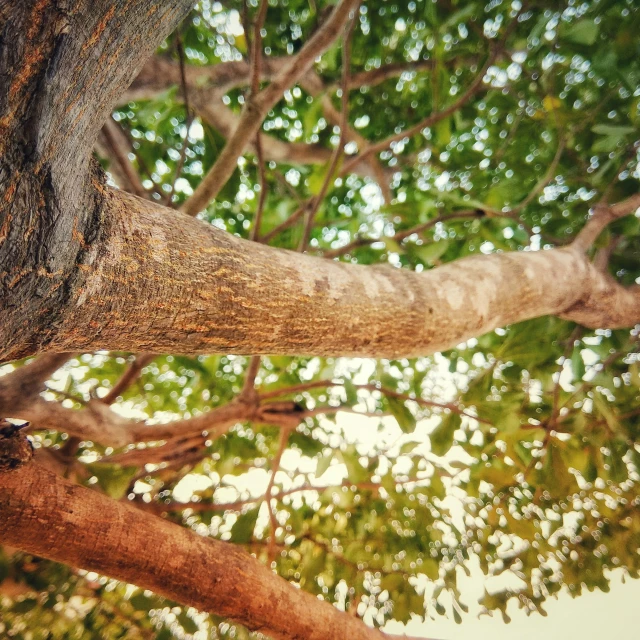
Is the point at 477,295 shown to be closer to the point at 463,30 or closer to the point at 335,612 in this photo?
the point at 335,612

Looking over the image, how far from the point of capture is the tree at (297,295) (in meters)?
0.46

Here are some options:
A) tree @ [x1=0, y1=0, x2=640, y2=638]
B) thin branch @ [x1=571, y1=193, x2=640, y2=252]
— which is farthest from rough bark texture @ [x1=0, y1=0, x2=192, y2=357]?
thin branch @ [x1=571, y1=193, x2=640, y2=252]

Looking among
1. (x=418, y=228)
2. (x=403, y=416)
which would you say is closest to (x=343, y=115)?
(x=418, y=228)

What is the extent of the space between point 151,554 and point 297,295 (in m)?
0.76

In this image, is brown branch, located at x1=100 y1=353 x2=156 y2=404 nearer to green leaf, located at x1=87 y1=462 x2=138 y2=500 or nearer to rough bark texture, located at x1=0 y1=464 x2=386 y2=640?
green leaf, located at x1=87 y1=462 x2=138 y2=500

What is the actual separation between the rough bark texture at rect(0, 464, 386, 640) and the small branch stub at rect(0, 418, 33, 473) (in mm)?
114

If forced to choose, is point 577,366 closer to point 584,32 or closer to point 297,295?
point 584,32

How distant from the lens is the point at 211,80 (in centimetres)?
201

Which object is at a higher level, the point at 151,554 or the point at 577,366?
the point at 577,366

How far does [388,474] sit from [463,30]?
7.20 feet

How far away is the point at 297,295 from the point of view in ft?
2.37

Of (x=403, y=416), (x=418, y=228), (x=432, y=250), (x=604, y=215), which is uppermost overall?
(x=604, y=215)

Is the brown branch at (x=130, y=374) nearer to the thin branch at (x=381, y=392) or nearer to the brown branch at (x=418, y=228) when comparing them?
the thin branch at (x=381, y=392)

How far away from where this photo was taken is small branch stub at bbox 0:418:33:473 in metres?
0.75
